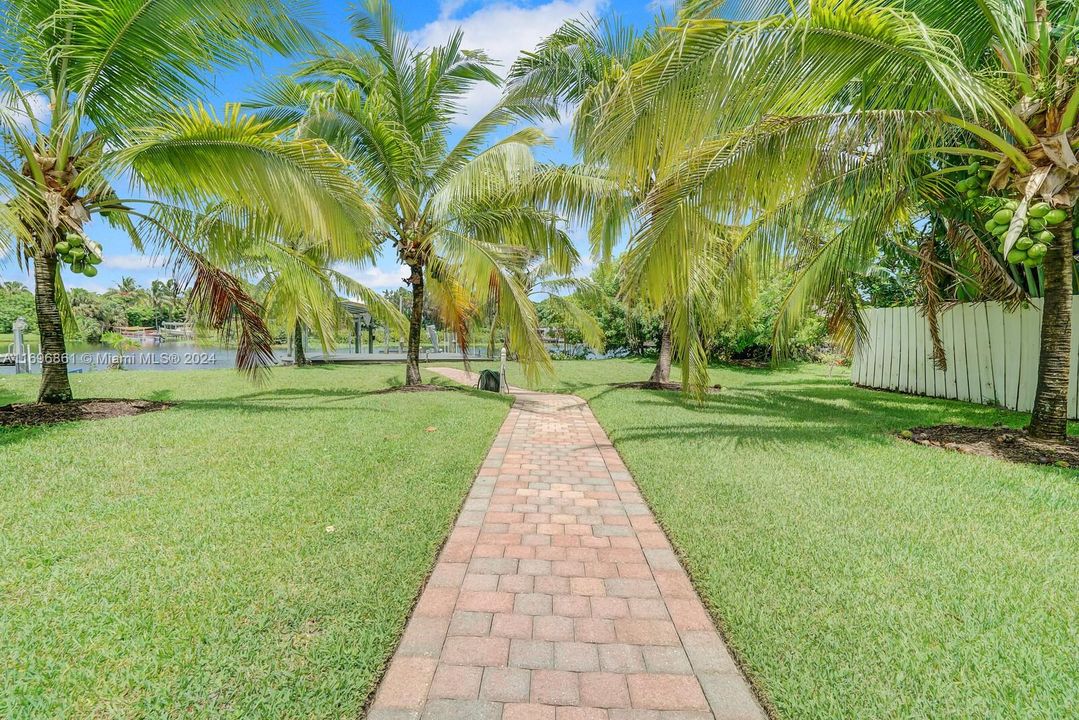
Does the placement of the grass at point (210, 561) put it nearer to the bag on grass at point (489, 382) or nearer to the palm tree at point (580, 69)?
the bag on grass at point (489, 382)

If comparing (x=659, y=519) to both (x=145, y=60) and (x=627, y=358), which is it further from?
(x=627, y=358)

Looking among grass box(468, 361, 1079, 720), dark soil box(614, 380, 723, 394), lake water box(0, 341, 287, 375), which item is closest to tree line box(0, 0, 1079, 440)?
grass box(468, 361, 1079, 720)

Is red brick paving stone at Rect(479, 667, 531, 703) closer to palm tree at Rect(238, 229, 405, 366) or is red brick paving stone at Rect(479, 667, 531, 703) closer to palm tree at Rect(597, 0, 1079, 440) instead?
palm tree at Rect(597, 0, 1079, 440)

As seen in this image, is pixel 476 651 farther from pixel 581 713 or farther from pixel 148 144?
pixel 148 144

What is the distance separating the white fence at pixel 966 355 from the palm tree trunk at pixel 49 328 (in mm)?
13525

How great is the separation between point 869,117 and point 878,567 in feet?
13.3

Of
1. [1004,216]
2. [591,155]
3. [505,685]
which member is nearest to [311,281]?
[591,155]

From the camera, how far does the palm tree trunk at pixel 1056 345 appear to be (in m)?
5.34

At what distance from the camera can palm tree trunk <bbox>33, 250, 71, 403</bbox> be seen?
6488mm

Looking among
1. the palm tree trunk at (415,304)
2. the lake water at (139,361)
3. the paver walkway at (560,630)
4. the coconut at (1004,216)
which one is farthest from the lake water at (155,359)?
the coconut at (1004,216)

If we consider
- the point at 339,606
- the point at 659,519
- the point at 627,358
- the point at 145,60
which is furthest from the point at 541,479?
the point at 627,358

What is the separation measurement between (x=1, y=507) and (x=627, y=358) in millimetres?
23036

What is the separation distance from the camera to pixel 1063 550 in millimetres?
3119

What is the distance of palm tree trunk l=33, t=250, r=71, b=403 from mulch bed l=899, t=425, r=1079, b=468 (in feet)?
37.4
